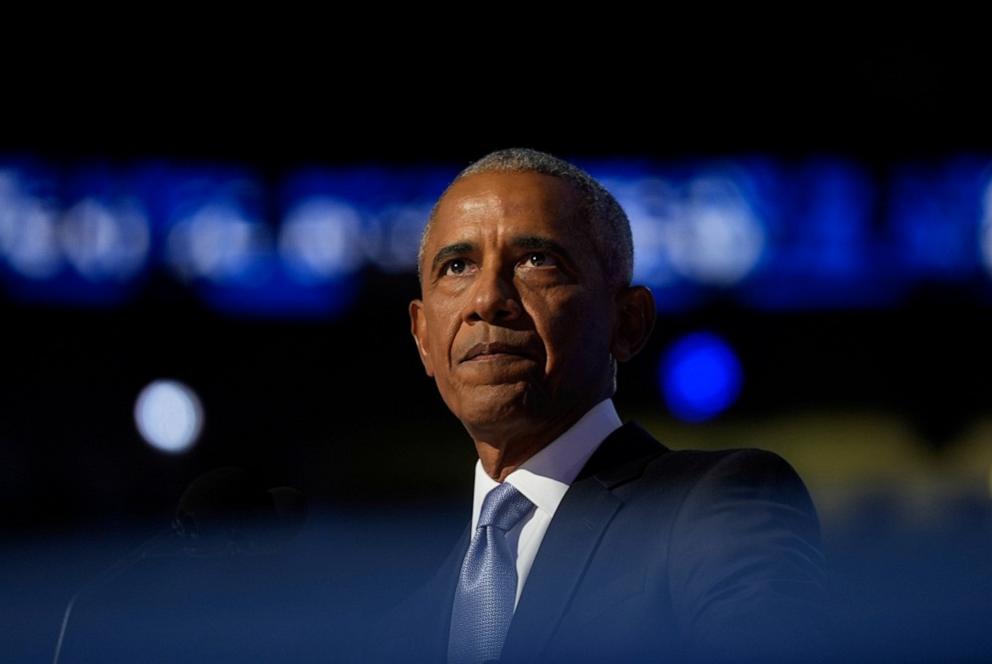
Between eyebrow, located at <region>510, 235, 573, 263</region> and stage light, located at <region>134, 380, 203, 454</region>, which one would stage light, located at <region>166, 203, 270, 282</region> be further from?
eyebrow, located at <region>510, 235, 573, 263</region>

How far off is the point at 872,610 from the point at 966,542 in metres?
7.40

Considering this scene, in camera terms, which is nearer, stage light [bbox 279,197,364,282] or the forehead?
the forehead

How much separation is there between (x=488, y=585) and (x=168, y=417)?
6.26 meters

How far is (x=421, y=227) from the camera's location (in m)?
8.57

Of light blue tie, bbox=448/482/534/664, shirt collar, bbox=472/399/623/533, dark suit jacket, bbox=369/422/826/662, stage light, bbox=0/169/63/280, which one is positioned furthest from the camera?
stage light, bbox=0/169/63/280

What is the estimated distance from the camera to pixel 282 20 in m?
8.36

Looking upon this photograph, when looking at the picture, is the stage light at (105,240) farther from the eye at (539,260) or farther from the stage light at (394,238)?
the eye at (539,260)

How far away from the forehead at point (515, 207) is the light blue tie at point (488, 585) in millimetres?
394

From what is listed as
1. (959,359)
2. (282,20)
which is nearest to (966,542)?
(959,359)

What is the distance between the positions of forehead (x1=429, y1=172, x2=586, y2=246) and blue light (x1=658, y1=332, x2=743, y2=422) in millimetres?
6681

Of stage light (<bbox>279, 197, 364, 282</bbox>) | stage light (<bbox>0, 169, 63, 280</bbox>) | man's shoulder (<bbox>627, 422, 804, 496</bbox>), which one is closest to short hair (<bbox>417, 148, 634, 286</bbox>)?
man's shoulder (<bbox>627, 422, 804, 496</bbox>)

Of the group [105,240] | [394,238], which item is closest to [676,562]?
[394,238]

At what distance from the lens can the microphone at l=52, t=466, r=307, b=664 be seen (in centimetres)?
187

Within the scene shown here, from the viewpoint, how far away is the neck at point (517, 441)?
6.49 ft
